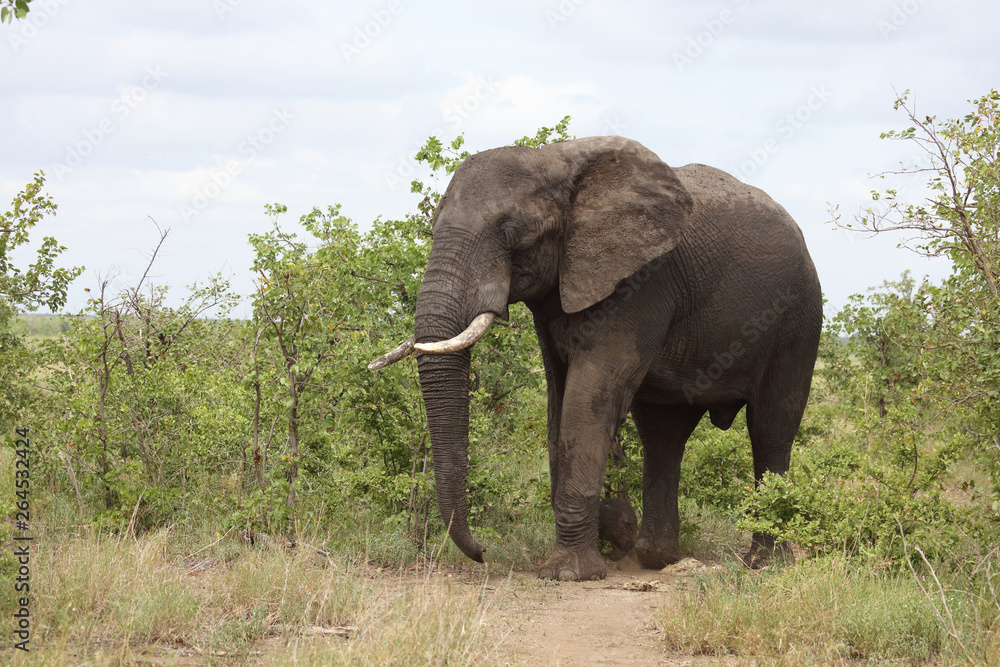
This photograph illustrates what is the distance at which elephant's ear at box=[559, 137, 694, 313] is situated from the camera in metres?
8.19

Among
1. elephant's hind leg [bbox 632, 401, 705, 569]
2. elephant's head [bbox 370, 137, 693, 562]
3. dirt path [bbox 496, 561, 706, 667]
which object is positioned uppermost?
elephant's head [bbox 370, 137, 693, 562]

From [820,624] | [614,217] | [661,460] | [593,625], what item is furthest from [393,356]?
[820,624]

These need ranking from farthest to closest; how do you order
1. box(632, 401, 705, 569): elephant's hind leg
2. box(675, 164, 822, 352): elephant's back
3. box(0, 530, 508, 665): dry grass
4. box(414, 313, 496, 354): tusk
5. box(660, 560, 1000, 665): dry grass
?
box(632, 401, 705, 569): elephant's hind leg
box(675, 164, 822, 352): elephant's back
box(414, 313, 496, 354): tusk
box(660, 560, 1000, 665): dry grass
box(0, 530, 508, 665): dry grass

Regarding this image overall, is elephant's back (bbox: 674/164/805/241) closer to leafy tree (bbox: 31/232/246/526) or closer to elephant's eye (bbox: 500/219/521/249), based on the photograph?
elephant's eye (bbox: 500/219/521/249)

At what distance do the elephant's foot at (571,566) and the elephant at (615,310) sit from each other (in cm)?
1

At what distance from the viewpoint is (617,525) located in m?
9.59

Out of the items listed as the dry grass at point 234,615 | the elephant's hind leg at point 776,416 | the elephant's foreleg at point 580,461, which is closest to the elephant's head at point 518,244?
the elephant's foreleg at point 580,461

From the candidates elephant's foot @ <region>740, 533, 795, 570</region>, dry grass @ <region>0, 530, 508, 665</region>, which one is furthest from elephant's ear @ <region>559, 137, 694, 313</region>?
elephant's foot @ <region>740, 533, 795, 570</region>

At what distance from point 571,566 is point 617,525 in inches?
59.5

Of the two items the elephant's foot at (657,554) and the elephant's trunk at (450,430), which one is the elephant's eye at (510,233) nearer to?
the elephant's trunk at (450,430)

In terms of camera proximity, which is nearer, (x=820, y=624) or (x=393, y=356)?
(x=820, y=624)

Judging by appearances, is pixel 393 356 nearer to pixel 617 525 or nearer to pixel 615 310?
pixel 615 310

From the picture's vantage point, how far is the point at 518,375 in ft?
35.6

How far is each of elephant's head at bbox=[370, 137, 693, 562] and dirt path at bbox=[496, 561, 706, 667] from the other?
837 mm
